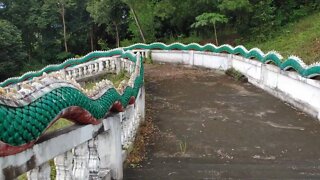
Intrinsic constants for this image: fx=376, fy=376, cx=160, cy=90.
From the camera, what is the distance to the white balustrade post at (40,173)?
301cm

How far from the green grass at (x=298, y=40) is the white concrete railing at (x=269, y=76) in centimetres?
186

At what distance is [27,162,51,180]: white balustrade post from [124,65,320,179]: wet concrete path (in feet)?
8.48

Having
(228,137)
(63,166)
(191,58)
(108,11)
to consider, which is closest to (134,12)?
(108,11)

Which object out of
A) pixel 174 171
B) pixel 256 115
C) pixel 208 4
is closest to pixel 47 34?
pixel 208 4

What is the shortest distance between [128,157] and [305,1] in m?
21.9

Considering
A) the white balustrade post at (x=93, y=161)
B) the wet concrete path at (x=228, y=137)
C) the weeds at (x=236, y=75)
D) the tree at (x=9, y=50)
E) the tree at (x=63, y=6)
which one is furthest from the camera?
the tree at (x=63, y=6)

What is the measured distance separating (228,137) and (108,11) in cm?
2426

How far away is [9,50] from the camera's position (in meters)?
Answer: 31.1

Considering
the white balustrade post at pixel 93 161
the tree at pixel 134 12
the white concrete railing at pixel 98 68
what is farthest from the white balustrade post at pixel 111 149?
the tree at pixel 134 12

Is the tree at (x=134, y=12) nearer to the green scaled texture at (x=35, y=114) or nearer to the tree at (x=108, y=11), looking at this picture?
the tree at (x=108, y=11)

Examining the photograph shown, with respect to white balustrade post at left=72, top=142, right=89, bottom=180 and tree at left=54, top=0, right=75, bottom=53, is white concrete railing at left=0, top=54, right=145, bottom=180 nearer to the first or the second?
white balustrade post at left=72, top=142, right=89, bottom=180

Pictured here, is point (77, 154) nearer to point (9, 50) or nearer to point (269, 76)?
point (269, 76)

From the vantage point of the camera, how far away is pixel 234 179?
17.8 ft

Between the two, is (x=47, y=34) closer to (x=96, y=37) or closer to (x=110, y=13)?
(x=96, y=37)
